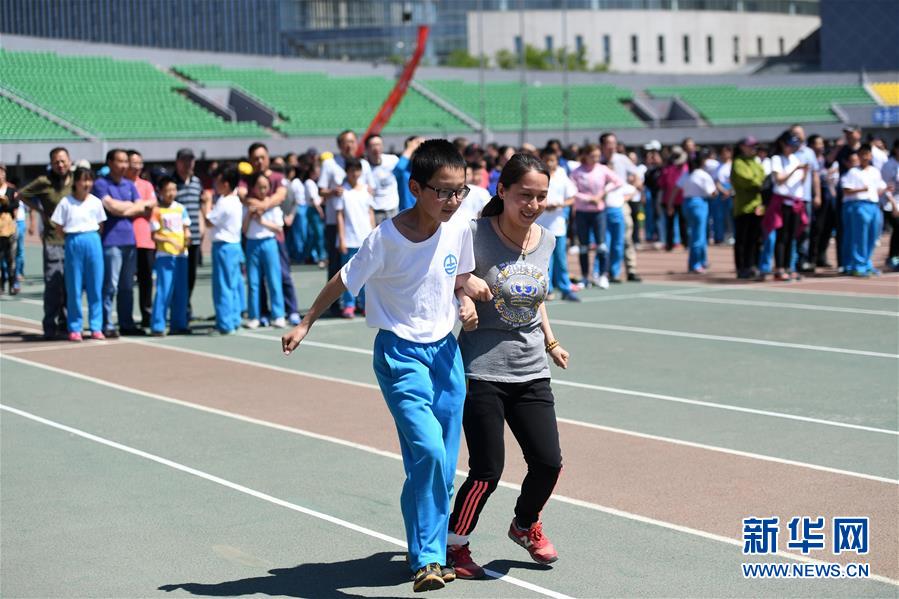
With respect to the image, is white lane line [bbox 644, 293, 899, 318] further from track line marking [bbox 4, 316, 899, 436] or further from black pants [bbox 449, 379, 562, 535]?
black pants [bbox 449, 379, 562, 535]

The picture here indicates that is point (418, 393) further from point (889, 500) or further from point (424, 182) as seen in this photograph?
point (889, 500)

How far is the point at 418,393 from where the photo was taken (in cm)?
603

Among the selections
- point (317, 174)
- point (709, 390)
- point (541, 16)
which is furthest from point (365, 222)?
point (541, 16)

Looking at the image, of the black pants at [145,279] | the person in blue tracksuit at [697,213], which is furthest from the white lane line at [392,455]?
the person in blue tracksuit at [697,213]

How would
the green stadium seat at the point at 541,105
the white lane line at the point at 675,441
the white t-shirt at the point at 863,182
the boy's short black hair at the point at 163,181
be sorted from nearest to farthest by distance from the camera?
the white lane line at the point at 675,441, the boy's short black hair at the point at 163,181, the white t-shirt at the point at 863,182, the green stadium seat at the point at 541,105

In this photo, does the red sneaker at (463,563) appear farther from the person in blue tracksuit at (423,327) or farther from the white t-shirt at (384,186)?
the white t-shirt at (384,186)

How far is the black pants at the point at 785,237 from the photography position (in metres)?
19.5

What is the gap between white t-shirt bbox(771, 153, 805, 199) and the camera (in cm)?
1925

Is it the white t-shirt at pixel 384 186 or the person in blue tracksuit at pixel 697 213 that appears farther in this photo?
the person in blue tracksuit at pixel 697 213

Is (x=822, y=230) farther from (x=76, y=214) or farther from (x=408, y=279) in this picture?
(x=408, y=279)

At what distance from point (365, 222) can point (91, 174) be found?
10.7 feet

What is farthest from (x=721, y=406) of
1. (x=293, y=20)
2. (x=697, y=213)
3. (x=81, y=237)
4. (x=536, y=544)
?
(x=293, y=20)

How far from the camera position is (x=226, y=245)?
1553cm

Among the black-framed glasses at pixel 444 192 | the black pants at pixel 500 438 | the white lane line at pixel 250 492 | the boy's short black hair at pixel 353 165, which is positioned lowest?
the white lane line at pixel 250 492
